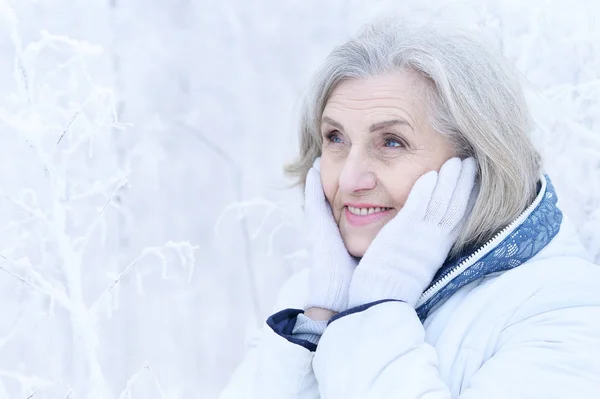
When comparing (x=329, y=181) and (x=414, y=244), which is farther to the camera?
(x=329, y=181)

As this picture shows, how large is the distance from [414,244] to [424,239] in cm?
3

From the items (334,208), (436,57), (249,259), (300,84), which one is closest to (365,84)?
(436,57)

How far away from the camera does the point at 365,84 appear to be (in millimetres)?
1658

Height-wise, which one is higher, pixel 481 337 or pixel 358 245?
pixel 358 245

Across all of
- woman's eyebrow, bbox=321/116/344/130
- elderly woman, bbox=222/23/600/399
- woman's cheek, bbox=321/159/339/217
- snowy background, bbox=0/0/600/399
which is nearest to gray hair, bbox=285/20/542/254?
elderly woman, bbox=222/23/600/399

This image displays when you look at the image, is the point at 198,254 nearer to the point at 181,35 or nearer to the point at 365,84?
the point at 181,35

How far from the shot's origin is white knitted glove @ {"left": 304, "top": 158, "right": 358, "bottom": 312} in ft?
5.30

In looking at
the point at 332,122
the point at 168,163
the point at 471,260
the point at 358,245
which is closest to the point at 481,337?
the point at 471,260

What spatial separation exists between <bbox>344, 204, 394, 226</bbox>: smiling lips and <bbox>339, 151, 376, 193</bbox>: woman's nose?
0.19ft

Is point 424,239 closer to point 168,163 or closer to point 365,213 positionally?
point 365,213

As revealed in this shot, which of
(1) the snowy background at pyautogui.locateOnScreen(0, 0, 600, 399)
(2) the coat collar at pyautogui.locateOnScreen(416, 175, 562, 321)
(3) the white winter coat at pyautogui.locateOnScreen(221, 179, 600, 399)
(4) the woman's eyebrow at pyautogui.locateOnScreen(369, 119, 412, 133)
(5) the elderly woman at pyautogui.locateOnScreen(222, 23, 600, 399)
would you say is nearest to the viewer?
(3) the white winter coat at pyautogui.locateOnScreen(221, 179, 600, 399)

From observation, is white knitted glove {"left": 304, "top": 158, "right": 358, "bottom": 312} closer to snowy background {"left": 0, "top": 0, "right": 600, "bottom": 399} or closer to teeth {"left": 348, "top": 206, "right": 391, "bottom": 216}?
teeth {"left": 348, "top": 206, "right": 391, "bottom": 216}

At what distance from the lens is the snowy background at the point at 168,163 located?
2061mm

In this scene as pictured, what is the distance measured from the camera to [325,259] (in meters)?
1.66
